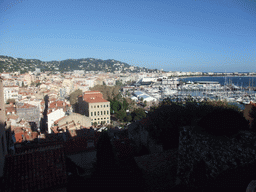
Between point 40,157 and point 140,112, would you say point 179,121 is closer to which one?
point 40,157

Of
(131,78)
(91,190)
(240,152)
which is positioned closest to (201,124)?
(240,152)

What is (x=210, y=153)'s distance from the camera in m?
4.42

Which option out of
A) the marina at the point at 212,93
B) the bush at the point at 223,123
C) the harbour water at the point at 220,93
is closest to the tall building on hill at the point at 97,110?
the marina at the point at 212,93

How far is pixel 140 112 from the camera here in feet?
88.2

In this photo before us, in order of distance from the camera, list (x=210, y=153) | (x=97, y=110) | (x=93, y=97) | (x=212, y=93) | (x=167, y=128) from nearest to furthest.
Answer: (x=210, y=153)
(x=167, y=128)
(x=97, y=110)
(x=93, y=97)
(x=212, y=93)

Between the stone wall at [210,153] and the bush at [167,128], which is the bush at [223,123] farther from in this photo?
the bush at [167,128]

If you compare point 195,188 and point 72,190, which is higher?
point 195,188

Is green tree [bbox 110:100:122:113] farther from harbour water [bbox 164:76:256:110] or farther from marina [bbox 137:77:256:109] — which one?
harbour water [bbox 164:76:256:110]

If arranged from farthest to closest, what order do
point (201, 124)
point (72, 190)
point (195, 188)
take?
point (72, 190) < point (201, 124) < point (195, 188)

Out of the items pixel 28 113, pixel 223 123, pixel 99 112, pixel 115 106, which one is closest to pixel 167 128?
pixel 223 123

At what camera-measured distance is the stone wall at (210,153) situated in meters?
4.14

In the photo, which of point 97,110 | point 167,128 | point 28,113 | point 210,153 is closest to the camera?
point 210,153

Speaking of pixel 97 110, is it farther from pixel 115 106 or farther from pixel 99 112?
pixel 115 106

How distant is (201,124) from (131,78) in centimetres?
11524
